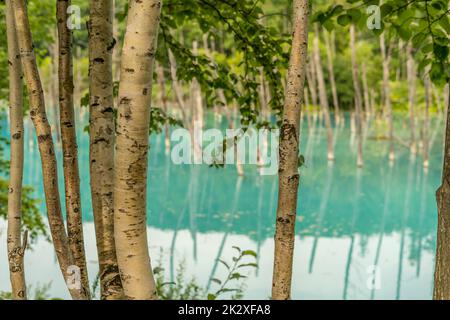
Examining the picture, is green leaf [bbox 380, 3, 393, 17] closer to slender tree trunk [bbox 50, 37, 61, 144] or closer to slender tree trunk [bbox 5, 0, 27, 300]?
slender tree trunk [bbox 5, 0, 27, 300]

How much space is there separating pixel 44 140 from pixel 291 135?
0.97 metres

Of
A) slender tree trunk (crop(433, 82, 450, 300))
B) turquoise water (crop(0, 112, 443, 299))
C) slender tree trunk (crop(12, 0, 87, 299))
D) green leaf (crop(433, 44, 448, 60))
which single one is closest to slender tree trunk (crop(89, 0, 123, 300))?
slender tree trunk (crop(12, 0, 87, 299))

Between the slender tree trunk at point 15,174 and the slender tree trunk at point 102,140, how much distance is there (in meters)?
0.31

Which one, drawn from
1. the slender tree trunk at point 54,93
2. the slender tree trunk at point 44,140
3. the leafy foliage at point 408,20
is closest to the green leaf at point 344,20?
the leafy foliage at point 408,20

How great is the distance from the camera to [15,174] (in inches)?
98.0

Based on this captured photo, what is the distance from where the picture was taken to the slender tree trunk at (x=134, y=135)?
1.82 metres

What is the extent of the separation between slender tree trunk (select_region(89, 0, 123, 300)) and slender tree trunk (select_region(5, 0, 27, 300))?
1.02 ft

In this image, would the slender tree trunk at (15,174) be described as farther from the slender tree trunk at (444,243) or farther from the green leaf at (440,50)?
the green leaf at (440,50)

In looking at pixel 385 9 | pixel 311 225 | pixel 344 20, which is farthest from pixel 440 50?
pixel 311 225

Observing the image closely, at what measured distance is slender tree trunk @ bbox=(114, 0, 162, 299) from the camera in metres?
1.82

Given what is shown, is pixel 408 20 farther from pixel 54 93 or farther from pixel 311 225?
pixel 54 93

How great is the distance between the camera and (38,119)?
94.2 inches

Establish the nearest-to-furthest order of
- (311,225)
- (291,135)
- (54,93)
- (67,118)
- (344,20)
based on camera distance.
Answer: (291,135)
(67,118)
(344,20)
(311,225)
(54,93)
